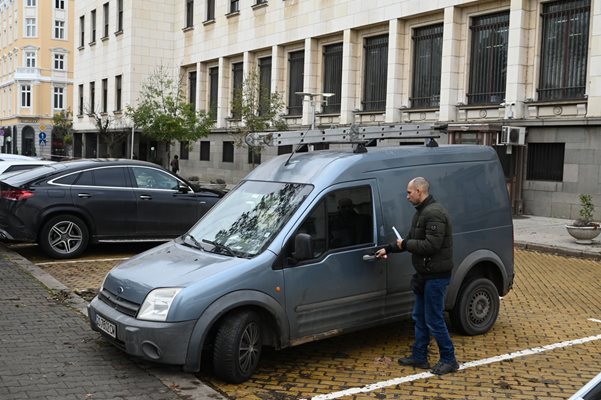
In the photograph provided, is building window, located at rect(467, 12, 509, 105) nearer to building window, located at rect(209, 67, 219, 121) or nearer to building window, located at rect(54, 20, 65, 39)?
building window, located at rect(209, 67, 219, 121)

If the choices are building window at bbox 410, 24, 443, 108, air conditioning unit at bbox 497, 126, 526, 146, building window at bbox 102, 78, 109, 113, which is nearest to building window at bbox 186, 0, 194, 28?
building window at bbox 102, 78, 109, 113

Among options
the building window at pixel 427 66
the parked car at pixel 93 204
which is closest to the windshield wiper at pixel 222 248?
the parked car at pixel 93 204

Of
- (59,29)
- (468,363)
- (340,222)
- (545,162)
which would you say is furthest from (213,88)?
(59,29)

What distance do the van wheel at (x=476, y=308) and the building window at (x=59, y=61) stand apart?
75.8 metres

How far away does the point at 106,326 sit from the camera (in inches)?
225

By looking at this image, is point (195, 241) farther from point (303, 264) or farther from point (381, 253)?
point (381, 253)

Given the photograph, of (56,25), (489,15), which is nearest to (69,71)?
(56,25)

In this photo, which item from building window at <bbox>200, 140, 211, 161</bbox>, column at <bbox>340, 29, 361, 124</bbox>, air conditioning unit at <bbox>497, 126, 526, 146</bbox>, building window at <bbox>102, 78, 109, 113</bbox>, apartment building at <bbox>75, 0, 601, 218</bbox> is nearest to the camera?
apartment building at <bbox>75, 0, 601, 218</bbox>

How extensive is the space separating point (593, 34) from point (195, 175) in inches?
974

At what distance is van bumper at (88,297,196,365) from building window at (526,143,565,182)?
56.6ft

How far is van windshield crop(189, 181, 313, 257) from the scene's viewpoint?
5.92 m

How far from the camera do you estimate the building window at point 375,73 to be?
26.4 metres

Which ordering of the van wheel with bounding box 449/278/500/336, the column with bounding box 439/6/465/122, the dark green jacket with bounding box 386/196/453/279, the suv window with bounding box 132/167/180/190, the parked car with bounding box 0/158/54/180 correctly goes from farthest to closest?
the column with bounding box 439/6/465/122, the parked car with bounding box 0/158/54/180, the suv window with bounding box 132/167/180/190, the van wheel with bounding box 449/278/500/336, the dark green jacket with bounding box 386/196/453/279

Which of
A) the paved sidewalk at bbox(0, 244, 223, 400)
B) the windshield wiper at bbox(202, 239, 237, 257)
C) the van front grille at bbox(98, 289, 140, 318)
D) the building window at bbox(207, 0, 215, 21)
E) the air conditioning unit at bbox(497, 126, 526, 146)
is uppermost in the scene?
the building window at bbox(207, 0, 215, 21)
